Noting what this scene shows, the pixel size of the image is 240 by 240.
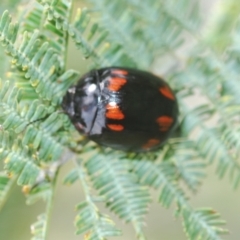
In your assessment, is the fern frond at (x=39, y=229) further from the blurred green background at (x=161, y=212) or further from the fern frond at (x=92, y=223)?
the blurred green background at (x=161, y=212)

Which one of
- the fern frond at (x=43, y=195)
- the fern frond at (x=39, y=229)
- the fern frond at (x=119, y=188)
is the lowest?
the fern frond at (x=39, y=229)

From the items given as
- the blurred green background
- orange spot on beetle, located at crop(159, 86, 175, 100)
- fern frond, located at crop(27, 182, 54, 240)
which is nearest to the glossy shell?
orange spot on beetle, located at crop(159, 86, 175, 100)

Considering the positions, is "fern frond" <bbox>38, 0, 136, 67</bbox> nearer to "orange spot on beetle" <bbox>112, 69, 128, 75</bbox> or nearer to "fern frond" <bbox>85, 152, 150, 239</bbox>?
"orange spot on beetle" <bbox>112, 69, 128, 75</bbox>

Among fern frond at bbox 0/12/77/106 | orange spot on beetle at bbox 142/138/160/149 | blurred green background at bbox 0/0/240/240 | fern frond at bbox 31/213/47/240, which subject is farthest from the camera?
blurred green background at bbox 0/0/240/240

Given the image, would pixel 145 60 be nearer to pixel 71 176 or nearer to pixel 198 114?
pixel 198 114

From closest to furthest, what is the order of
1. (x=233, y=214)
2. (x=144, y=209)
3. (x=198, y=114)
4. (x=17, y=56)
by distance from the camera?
(x=17, y=56) < (x=144, y=209) < (x=198, y=114) < (x=233, y=214)

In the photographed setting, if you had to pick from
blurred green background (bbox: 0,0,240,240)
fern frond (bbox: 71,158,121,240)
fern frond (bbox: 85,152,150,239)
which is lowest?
blurred green background (bbox: 0,0,240,240)

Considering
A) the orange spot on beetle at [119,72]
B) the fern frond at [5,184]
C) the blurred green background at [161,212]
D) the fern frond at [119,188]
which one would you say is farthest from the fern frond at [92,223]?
the blurred green background at [161,212]

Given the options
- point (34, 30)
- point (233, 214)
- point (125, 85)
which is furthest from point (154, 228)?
point (34, 30)
